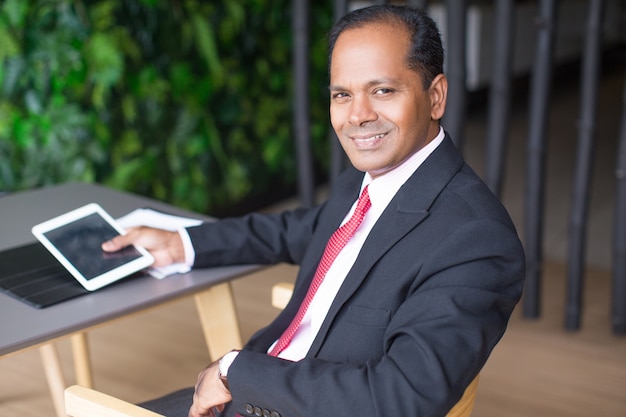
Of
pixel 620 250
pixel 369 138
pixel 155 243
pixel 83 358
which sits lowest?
pixel 620 250

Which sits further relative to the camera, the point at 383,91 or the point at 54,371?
the point at 54,371

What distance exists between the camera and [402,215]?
55.7 inches

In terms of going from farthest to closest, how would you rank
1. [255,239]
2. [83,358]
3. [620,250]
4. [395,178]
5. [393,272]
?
[620,250] < [83,358] < [255,239] < [395,178] < [393,272]

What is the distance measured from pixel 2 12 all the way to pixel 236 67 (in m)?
1.40

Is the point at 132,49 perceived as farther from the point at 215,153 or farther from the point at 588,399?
the point at 588,399

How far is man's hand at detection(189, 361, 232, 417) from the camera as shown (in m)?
1.41

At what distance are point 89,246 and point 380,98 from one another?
768 millimetres

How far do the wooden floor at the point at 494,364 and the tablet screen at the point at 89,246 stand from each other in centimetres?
116

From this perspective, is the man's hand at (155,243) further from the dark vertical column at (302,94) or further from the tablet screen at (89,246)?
the dark vertical column at (302,94)

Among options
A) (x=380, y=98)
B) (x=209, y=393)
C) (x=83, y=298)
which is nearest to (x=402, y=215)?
(x=380, y=98)

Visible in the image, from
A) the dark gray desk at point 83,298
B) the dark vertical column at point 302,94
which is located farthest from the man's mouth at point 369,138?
the dark vertical column at point 302,94

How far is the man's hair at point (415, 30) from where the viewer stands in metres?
1.38

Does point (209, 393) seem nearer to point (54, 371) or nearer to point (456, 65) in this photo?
point (54, 371)

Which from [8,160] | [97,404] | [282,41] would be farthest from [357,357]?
[282,41]
